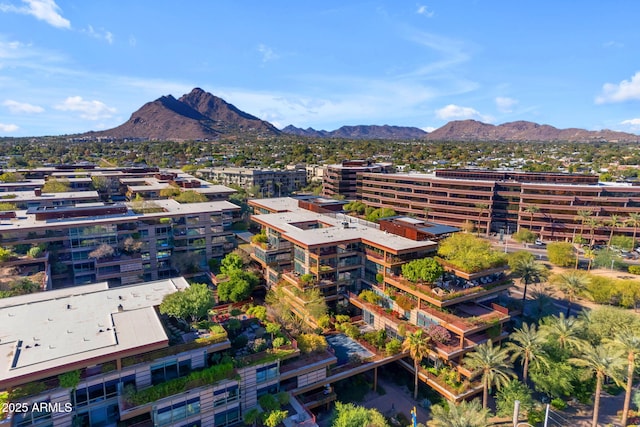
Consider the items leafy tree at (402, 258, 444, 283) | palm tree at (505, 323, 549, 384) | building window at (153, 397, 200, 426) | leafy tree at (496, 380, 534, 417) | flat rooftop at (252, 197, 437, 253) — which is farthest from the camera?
flat rooftop at (252, 197, 437, 253)

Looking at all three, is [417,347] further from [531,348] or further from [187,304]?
[187,304]

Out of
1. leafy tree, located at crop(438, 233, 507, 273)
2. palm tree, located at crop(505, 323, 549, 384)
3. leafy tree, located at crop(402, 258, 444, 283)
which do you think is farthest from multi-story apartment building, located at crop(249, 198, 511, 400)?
palm tree, located at crop(505, 323, 549, 384)

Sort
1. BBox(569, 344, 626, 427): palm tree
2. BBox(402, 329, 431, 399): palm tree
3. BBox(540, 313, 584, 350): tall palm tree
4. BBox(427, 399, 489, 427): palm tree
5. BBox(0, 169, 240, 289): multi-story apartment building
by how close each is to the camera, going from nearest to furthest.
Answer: BBox(427, 399, 489, 427): palm tree < BBox(569, 344, 626, 427): palm tree < BBox(402, 329, 431, 399): palm tree < BBox(540, 313, 584, 350): tall palm tree < BBox(0, 169, 240, 289): multi-story apartment building

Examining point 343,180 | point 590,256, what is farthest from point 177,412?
point 343,180

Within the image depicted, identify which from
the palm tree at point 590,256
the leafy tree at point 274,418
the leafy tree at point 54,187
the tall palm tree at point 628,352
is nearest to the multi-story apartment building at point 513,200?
the palm tree at point 590,256

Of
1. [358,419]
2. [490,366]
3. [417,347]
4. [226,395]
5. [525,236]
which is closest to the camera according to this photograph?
[226,395]

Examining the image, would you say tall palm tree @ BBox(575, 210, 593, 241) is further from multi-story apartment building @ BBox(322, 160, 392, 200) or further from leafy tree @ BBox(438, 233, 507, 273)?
multi-story apartment building @ BBox(322, 160, 392, 200)
